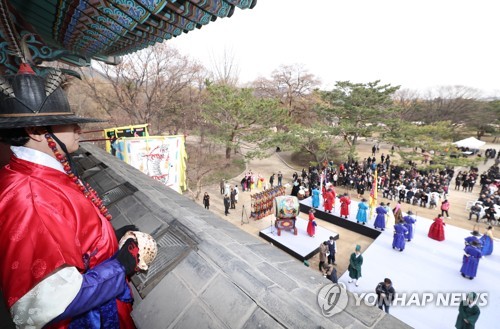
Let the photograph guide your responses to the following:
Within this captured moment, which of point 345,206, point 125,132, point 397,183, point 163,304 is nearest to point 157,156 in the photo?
point 125,132

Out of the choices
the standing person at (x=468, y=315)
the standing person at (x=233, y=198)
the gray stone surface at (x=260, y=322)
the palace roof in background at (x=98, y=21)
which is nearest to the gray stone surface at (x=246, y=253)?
the gray stone surface at (x=260, y=322)

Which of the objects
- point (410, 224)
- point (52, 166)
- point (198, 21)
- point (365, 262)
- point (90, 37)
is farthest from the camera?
point (410, 224)

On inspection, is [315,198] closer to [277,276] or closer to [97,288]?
[277,276]

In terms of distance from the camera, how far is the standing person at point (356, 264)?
25.6 ft

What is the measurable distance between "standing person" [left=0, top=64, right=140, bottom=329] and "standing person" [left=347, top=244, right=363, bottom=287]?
25.1 ft

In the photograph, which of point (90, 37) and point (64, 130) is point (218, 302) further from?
point (90, 37)

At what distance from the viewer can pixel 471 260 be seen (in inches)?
313

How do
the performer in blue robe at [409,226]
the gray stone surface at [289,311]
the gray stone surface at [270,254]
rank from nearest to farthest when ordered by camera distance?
1. the gray stone surface at [289,311]
2. the gray stone surface at [270,254]
3. the performer in blue robe at [409,226]

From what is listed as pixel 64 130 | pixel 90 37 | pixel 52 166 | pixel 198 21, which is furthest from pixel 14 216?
pixel 90 37

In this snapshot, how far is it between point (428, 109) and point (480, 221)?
30270 millimetres

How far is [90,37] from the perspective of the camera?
3.30 metres

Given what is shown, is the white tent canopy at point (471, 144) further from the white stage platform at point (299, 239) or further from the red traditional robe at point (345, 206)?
the white stage platform at point (299, 239)

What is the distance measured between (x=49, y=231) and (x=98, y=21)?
2411mm

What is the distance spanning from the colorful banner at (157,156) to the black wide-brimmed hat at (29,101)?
6.13 m
